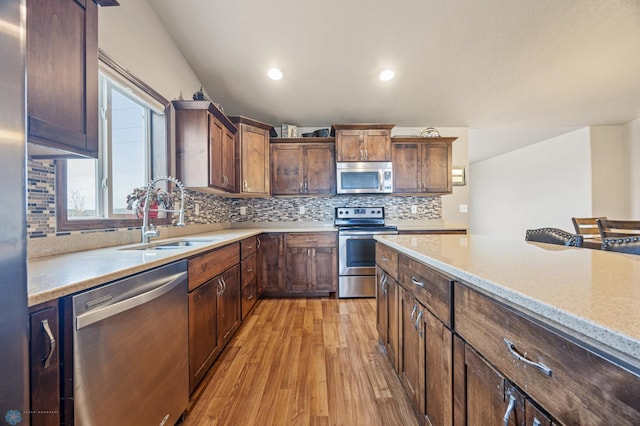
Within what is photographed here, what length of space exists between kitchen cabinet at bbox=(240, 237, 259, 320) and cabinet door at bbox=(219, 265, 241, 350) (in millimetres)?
138

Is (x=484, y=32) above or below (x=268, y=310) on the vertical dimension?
above

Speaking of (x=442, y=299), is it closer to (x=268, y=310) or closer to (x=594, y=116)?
(x=268, y=310)

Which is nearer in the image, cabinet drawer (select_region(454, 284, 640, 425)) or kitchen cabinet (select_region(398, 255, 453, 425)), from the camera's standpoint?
cabinet drawer (select_region(454, 284, 640, 425))

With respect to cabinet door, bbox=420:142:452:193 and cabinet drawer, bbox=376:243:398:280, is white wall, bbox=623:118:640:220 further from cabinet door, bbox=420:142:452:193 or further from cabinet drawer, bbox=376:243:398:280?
cabinet drawer, bbox=376:243:398:280

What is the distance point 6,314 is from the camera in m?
0.52

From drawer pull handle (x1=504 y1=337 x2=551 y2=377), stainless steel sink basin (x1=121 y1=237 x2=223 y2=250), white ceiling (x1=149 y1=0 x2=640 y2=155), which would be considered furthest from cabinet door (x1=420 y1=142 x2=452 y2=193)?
drawer pull handle (x1=504 y1=337 x2=551 y2=377)

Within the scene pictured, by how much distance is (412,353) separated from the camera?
3.99 feet

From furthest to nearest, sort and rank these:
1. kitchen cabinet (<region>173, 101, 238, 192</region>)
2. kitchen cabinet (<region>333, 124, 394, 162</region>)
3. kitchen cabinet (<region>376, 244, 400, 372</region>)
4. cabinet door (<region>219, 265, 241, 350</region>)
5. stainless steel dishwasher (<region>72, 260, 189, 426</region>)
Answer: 1. kitchen cabinet (<region>333, 124, 394, 162</region>)
2. kitchen cabinet (<region>173, 101, 238, 192</region>)
3. cabinet door (<region>219, 265, 241, 350</region>)
4. kitchen cabinet (<region>376, 244, 400, 372</region>)
5. stainless steel dishwasher (<region>72, 260, 189, 426</region>)

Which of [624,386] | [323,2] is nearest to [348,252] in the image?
[323,2]

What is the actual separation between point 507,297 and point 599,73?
393 centimetres

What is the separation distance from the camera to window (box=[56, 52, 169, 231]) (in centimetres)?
139

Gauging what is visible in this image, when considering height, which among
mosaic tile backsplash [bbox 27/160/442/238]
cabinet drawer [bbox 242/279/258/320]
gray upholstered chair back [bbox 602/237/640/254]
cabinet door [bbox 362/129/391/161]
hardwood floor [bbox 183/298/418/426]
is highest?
cabinet door [bbox 362/129/391/161]

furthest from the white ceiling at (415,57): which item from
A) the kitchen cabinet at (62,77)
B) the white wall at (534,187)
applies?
the kitchen cabinet at (62,77)

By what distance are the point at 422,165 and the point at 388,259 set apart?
226cm
